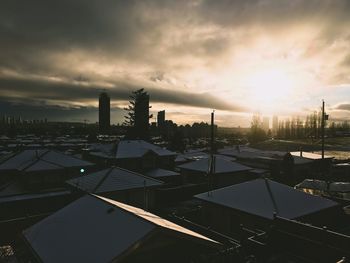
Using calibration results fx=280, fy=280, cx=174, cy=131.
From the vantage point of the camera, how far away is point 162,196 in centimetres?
2781

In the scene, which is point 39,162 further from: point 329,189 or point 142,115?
point 142,115

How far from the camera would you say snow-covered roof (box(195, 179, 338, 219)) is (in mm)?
15840

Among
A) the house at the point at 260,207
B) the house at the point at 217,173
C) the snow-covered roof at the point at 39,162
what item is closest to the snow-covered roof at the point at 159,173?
the house at the point at 217,173

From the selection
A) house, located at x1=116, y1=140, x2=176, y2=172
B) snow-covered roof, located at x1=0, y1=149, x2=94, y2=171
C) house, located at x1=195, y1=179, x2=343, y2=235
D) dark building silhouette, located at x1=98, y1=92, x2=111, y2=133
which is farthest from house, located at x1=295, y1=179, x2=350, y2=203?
dark building silhouette, located at x1=98, y1=92, x2=111, y2=133

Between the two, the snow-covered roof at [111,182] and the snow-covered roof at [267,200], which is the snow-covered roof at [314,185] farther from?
the snow-covered roof at [111,182]

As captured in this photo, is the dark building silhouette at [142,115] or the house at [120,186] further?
the dark building silhouette at [142,115]

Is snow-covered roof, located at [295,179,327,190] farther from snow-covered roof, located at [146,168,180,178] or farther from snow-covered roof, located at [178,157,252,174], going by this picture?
snow-covered roof, located at [146,168,180,178]

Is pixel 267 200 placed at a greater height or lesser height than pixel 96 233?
lesser

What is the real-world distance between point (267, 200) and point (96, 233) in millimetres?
10874

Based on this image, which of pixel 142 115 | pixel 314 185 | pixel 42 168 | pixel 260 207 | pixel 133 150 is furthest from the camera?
pixel 142 115

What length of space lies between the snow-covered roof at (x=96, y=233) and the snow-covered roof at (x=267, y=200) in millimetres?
7518

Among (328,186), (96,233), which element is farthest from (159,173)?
(96,233)

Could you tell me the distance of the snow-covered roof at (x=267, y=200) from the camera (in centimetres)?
1584

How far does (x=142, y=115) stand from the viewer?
91.3 meters
